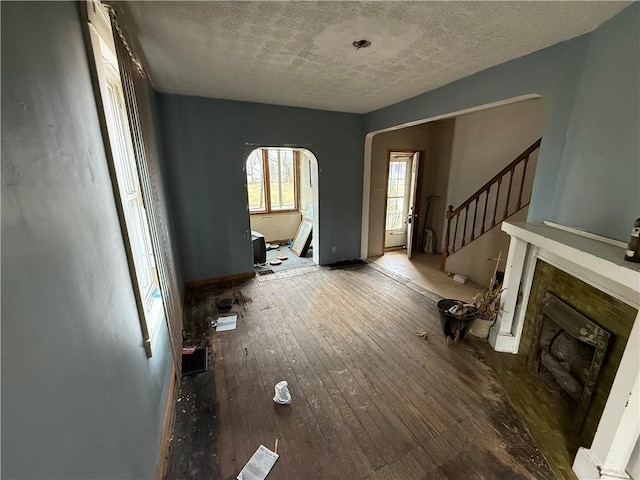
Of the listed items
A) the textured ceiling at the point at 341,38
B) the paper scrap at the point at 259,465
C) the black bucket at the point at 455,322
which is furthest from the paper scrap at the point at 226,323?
the textured ceiling at the point at 341,38

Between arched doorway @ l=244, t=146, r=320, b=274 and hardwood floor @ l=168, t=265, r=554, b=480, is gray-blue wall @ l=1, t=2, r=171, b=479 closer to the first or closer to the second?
hardwood floor @ l=168, t=265, r=554, b=480

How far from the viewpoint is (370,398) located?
6.40 ft

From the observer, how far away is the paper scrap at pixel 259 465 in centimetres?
146

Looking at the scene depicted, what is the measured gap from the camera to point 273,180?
6.08m

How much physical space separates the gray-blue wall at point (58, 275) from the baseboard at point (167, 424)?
0.93ft

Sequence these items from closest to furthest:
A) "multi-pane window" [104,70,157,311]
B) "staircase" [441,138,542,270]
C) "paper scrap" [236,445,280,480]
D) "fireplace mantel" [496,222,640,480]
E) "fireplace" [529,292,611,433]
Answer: "fireplace mantel" [496,222,640,480]
"paper scrap" [236,445,280,480]
"fireplace" [529,292,611,433]
"multi-pane window" [104,70,157,311]
"staircase" [441,138,542,270]

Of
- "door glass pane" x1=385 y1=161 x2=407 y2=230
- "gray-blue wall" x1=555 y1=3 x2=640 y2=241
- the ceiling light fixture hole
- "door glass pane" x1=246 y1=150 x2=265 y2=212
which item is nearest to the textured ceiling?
the ceiling light fixture hole

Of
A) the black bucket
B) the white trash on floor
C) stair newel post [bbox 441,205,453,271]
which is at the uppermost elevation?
stair newel post [bbox 441,205,453,271]

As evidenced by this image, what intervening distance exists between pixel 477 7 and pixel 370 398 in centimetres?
251

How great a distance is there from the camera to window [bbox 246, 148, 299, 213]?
5.85 m

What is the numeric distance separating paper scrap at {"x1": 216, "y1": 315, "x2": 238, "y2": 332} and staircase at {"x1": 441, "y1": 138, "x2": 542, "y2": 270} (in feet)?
10.7

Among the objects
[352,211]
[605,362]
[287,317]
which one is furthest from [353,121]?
[605,362]

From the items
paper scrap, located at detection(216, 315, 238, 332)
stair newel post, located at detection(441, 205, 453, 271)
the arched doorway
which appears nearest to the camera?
paper scrap, located at detection(216, 315, 238, 332)

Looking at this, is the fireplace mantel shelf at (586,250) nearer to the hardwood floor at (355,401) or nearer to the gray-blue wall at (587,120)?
the gray-blue wall at (587,120)
